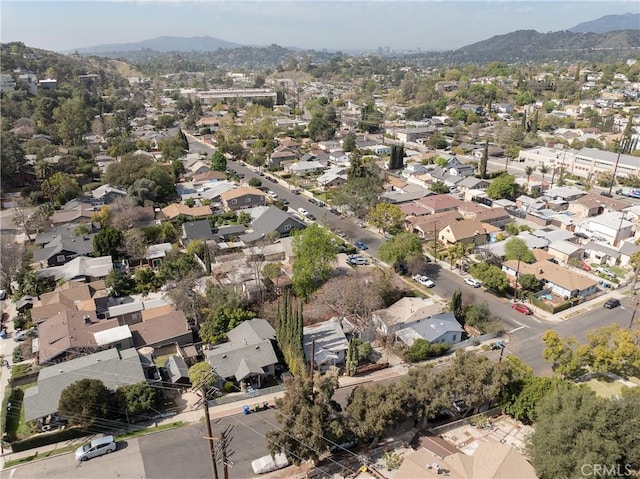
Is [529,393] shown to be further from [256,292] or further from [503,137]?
[503,137]

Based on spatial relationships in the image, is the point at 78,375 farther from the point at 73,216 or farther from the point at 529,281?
the point at 529,281

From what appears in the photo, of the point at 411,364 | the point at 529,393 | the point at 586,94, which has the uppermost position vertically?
the point at 586,94

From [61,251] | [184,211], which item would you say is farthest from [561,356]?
[61,251]

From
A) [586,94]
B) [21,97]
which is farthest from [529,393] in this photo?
[586,94]

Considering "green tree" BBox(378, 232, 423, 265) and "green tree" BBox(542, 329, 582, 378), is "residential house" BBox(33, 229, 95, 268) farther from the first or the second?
"green tree" BBox(542, 329, 582, 378)

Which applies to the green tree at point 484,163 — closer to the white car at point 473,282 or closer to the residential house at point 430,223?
the residential house at point 430,223

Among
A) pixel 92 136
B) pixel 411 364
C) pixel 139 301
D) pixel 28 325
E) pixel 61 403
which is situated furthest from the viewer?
pixel 92 136
